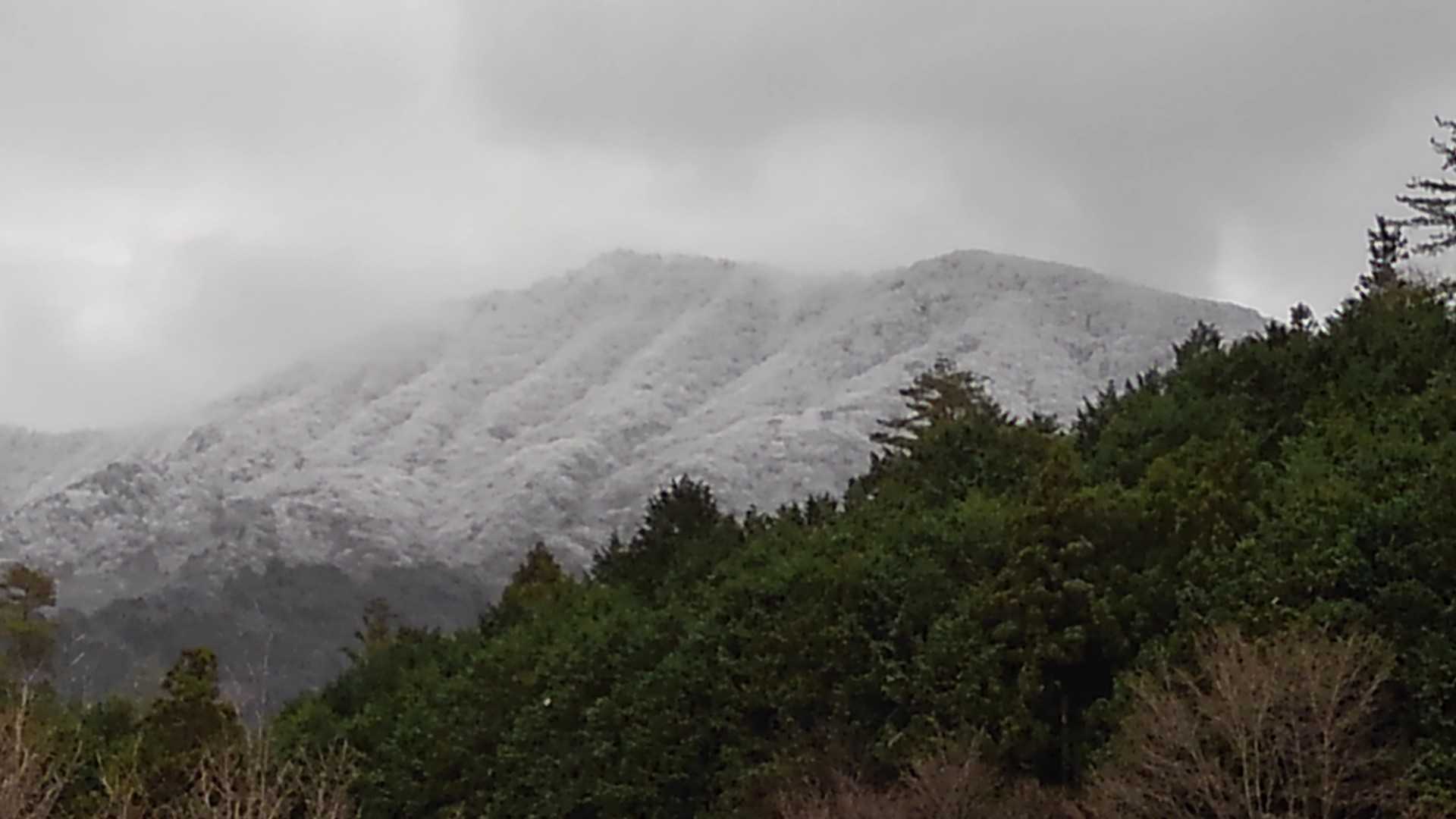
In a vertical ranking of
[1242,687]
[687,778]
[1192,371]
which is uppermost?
[1192,371]

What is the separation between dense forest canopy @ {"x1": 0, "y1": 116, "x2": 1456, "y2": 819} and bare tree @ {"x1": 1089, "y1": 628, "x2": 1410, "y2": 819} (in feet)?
0.21

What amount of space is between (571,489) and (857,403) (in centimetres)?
2488

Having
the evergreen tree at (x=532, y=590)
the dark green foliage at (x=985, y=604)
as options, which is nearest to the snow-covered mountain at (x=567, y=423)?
the evergreen tree at (x=532, y=590)

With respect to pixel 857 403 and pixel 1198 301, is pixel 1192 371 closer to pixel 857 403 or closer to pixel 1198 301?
pixel 857 403

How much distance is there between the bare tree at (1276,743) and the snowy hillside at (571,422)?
9987cm

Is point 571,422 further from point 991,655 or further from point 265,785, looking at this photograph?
point 265,785

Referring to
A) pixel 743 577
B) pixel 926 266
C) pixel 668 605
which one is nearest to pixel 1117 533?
pixel 743 577

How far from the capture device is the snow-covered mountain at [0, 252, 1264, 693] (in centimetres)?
13588

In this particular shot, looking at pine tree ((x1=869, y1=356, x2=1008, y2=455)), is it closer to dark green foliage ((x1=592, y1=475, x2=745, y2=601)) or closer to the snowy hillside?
dark green foliage ((x1=592, y1=475, x2=745, y2=601))

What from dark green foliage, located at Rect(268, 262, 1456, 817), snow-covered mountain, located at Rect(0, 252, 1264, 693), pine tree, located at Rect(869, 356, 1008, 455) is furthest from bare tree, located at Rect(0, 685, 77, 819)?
snow-covered mountain, located at Rect(0, 252, 1264, 693)

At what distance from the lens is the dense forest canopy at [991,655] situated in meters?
24.2

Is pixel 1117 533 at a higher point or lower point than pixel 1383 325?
lower

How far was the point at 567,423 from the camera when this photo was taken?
15588 centimetres

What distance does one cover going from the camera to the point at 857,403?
136375 mm
